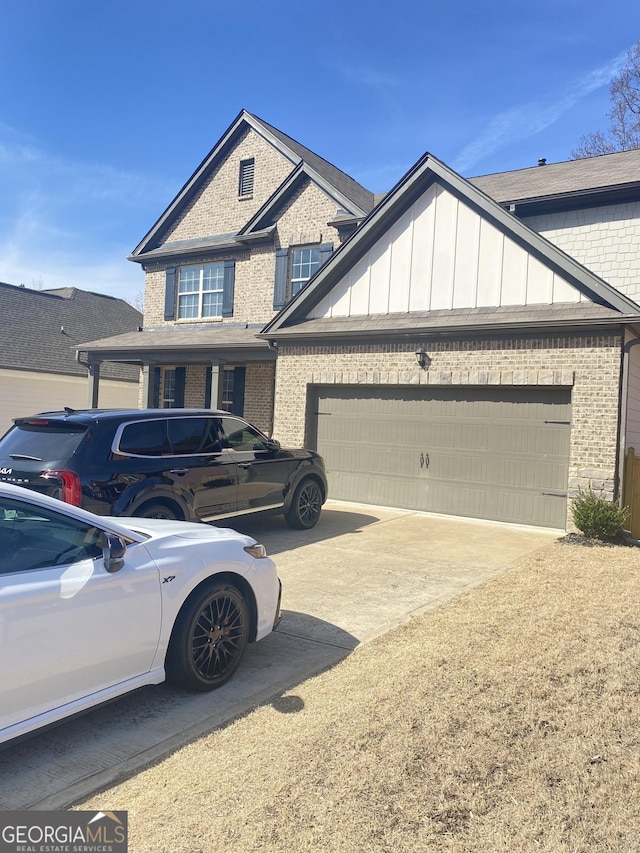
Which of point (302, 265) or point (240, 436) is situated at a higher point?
point (302, 265)

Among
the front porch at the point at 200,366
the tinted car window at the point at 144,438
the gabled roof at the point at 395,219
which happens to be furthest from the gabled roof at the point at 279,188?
the tinted car window at the point at 144,438

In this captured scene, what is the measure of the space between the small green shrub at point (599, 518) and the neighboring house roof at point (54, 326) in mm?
15672

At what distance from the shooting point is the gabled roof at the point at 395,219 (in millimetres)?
10430

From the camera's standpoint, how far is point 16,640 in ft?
10.7

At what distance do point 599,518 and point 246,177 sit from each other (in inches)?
567

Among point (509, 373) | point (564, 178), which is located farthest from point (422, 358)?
point (564, 178)

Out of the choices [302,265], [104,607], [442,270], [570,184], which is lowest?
[104,607]

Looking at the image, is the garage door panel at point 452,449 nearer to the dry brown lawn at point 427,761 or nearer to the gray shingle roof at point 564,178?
the gray shingle roof at point 564,178

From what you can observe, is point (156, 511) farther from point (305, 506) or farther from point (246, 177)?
point (246, 177)

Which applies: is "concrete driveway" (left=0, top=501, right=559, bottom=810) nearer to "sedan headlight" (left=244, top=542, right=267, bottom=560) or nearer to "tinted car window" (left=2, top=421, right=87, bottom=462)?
"sedan headlight" (left=244, top=542, right=267, bottom=560)

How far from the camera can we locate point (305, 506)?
10.1m

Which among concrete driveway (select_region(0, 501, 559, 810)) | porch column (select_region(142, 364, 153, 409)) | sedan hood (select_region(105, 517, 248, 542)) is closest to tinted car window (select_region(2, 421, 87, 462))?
sedan hood (select_region(105, 517, 248, 542))

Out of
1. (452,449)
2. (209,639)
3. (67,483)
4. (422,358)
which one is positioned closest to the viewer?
(209,639)

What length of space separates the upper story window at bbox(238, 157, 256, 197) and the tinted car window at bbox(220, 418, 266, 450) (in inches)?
472
